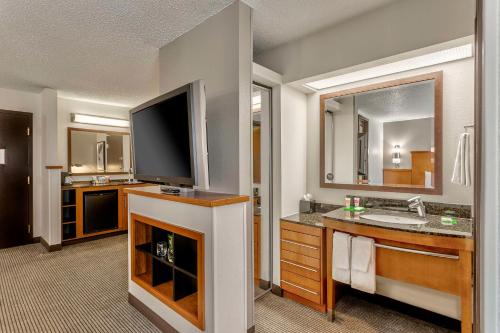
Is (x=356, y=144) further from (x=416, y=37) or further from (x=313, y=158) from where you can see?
(x=416, y=37)

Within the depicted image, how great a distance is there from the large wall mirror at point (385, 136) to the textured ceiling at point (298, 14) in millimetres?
769

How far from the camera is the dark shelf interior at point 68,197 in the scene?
444 cm

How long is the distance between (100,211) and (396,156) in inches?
192

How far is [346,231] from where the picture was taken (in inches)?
84.8

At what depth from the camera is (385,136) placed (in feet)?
8.45

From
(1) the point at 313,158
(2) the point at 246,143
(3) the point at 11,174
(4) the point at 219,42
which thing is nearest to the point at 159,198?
(2) the point at 246,143

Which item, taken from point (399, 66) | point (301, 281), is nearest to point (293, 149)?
point (399, 66)

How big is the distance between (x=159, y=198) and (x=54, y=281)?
2.20 m

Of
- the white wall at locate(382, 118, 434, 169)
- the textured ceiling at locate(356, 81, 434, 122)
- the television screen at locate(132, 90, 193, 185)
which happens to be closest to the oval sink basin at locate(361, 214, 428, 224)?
the white wall at locate(382, 118, 434, 169)

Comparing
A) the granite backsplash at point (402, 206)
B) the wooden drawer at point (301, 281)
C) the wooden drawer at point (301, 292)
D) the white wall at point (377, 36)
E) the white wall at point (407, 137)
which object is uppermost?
the white wall at point (377, 36)

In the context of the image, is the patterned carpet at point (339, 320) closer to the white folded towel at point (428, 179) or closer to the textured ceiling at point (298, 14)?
the white folded towel at point (428, 179)

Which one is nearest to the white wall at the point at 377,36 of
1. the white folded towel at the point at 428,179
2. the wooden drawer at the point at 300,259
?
the white folded towel at the point at 428,179

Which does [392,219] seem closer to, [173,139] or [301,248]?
[301,248]

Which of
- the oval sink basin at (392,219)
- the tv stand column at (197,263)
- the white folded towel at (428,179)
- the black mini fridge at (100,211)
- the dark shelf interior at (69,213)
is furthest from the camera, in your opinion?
the black mini fridge at (100,211)
